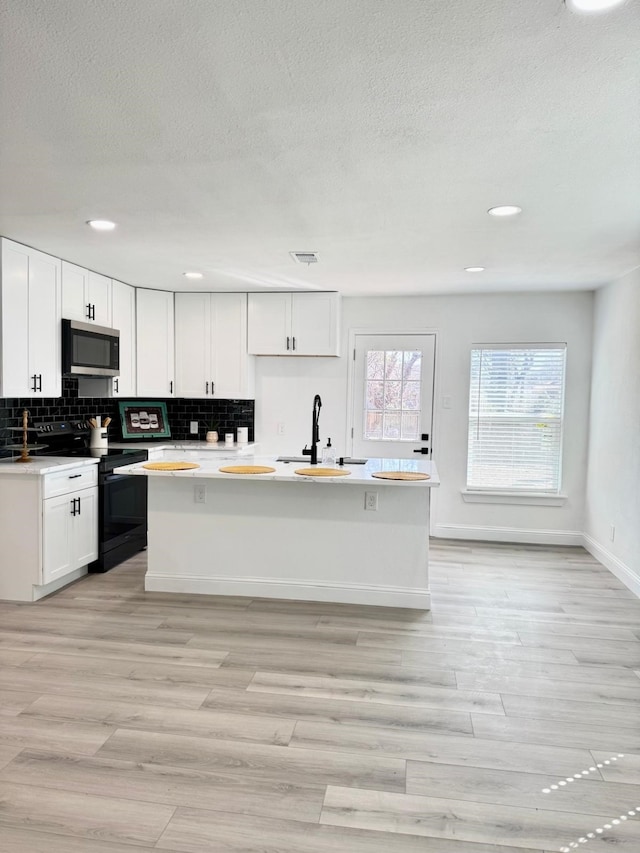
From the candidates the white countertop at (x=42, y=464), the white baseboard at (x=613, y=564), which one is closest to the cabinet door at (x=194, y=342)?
the white countertop at (x=42, y=464)

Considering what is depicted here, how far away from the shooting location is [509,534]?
5.59 m

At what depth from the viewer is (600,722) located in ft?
8.12

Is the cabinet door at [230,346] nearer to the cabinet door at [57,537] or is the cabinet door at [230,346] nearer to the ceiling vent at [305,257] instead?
the ceiling vent at [305,257]

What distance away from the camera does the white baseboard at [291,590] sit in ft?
12.5

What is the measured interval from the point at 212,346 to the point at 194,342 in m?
0.18

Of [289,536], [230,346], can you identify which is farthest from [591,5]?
[230,346]

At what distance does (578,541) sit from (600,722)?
3.26m

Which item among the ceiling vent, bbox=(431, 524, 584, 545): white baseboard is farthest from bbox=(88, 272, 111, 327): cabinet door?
bbox=(431, 524, 584, 545): white baseboard

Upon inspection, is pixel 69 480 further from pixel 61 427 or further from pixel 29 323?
pixel 29 323

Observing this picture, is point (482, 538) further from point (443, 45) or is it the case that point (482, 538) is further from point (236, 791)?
point (443, 45)

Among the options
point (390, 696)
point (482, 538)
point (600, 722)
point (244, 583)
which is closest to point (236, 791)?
point (390, 696)

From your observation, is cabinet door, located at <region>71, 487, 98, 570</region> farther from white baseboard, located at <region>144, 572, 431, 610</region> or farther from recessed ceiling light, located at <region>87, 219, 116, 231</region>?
recessed ceiling light, located at <region>87, 219, 116, 231</region>

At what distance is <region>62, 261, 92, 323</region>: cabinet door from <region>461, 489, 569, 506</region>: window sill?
374 cm

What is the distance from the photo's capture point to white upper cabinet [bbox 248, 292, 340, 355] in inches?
217
